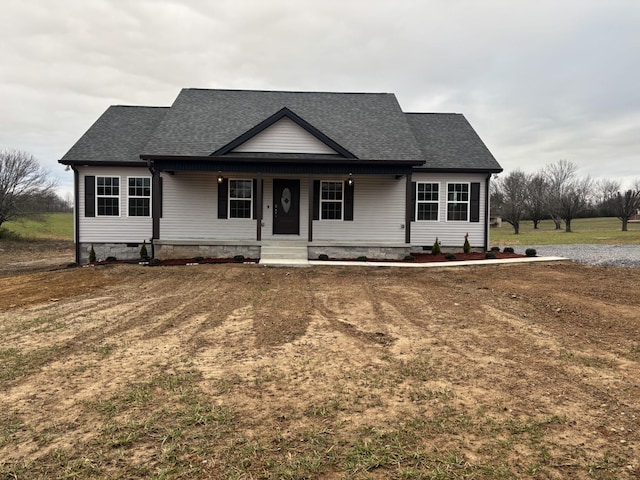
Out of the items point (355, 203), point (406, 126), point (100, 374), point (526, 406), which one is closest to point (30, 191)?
point (355, 203)

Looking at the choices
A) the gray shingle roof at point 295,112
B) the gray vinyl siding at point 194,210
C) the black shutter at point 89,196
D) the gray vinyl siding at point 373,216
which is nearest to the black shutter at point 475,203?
the gray vinyl siding at point 373,216

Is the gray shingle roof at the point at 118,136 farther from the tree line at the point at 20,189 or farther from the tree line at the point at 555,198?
the tree line at the point at 555,198

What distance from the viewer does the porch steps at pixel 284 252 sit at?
12.7 meters

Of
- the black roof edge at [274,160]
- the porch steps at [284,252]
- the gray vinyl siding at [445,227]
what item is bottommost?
the porch steps at [284,252]

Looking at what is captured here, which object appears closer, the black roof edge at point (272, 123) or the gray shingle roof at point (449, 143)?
the black roof edge at point (272, 123)

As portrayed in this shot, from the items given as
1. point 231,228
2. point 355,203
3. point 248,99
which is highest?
point 248,99

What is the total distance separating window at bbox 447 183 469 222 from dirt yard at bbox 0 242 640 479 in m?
8.01

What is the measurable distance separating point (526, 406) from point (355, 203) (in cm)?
1215

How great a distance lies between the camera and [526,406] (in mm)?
3393

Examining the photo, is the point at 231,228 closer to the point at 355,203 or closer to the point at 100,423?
the point at 355,203

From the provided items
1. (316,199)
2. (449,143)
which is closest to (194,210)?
(316,199)

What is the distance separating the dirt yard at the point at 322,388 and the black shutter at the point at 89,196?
7.75 m

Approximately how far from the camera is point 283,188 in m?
15.1

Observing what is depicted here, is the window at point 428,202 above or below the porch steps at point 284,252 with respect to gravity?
above
